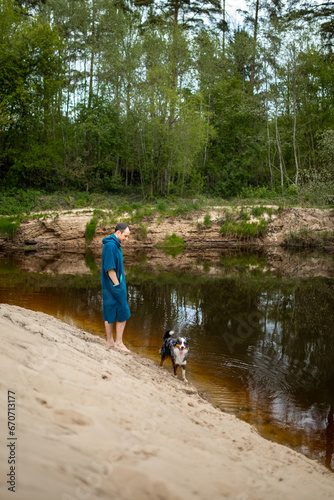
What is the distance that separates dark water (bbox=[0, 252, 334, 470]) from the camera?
16.9ft

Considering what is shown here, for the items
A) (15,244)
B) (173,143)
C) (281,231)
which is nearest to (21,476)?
(15,244)

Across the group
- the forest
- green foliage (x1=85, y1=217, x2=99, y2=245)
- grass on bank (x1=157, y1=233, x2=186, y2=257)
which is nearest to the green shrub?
grass on bank (x1=157, y1=233, x2=186, y2=257)

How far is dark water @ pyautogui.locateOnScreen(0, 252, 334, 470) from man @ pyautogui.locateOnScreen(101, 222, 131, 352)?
1341mm

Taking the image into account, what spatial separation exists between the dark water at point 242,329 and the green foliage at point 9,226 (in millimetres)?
6338

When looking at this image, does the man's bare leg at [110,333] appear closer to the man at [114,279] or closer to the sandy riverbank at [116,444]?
the man at [114,279]

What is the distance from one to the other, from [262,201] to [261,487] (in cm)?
2409

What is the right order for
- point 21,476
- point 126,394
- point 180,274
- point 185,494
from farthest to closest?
point 180,274 → point 126,394 → point 185,494 → point 21,476

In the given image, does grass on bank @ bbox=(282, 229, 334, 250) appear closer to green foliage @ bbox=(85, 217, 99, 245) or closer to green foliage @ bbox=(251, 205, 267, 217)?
green foliage @ bbox=(251, 205, 267, 217)

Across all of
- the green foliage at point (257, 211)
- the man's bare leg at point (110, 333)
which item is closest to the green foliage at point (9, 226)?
the green foliage at point (257, 211)

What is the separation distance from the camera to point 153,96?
24.8 m

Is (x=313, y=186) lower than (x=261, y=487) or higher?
higher

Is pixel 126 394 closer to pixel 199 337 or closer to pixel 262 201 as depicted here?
pixel 199 337

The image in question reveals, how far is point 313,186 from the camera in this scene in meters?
24.0

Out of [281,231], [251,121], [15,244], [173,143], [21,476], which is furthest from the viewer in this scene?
[251,121]
